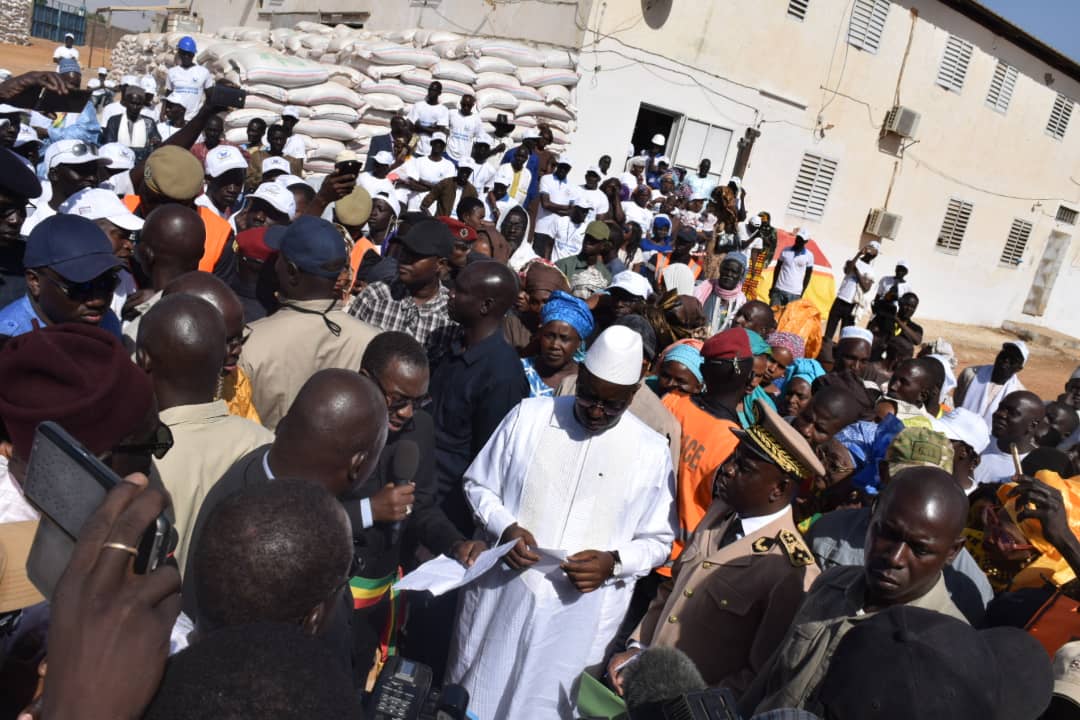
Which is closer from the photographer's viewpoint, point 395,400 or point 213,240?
point 395,400

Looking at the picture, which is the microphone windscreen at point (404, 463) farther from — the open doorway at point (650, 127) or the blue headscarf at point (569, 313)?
the open doorway at point (650, 127)

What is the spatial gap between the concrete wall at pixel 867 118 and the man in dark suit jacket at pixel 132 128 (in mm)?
6709

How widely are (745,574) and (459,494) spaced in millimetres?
1312

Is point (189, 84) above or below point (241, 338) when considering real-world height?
above

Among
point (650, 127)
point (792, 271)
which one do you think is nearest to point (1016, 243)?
point (650, 127)

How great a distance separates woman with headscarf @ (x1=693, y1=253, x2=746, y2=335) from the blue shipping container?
37315 mm

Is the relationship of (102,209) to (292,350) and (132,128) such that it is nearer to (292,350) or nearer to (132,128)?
(292,350)

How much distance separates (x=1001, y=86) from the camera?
63.3 ft

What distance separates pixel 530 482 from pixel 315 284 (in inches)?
49.9

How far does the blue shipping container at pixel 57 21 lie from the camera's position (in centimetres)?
3553

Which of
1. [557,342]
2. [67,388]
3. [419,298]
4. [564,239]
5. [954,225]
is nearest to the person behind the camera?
[67,388]

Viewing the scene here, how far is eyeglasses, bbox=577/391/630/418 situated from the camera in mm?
2736

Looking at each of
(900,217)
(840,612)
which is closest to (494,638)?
(840,612)

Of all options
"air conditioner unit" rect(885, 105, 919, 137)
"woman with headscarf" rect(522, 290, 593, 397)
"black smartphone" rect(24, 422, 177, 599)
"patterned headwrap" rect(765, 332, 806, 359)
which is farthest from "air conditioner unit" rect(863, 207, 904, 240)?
"black smartphone" rect(24, 422, 177, 599)
